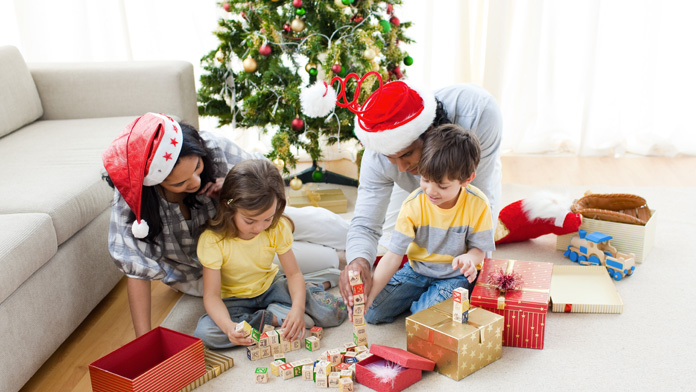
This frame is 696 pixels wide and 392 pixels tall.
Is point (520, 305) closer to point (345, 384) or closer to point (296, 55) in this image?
point (345, 384)

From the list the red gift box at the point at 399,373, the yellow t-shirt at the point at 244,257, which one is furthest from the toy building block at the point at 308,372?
the yellow t-shirt at the point at 244,257

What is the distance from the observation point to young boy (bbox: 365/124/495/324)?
1.77m

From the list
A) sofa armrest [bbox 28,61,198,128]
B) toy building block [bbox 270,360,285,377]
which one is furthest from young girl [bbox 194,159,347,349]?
sofa armrest [bbox 28,61,198,128]

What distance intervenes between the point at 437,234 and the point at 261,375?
666mm

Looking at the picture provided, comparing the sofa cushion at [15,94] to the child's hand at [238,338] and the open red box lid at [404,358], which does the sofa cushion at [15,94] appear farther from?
the open red box lid at [404,358]

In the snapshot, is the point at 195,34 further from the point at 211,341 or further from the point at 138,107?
the point at 211,341

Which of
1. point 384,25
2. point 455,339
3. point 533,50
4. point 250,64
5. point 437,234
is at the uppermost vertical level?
point 384,25

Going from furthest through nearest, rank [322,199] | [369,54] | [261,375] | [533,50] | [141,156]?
[533,50], [322,199], [369,54], [261,375], [141,156]

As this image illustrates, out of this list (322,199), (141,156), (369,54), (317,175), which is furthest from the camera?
(317,175)

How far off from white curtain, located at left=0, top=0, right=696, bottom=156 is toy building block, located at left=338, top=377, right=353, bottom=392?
215 centimetres

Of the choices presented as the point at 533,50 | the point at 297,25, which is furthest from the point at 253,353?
the point at 533,50

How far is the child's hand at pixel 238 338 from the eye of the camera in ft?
6.12

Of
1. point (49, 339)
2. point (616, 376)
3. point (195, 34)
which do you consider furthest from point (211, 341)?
point (195, 34)

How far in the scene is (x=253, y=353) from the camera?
189 cm
